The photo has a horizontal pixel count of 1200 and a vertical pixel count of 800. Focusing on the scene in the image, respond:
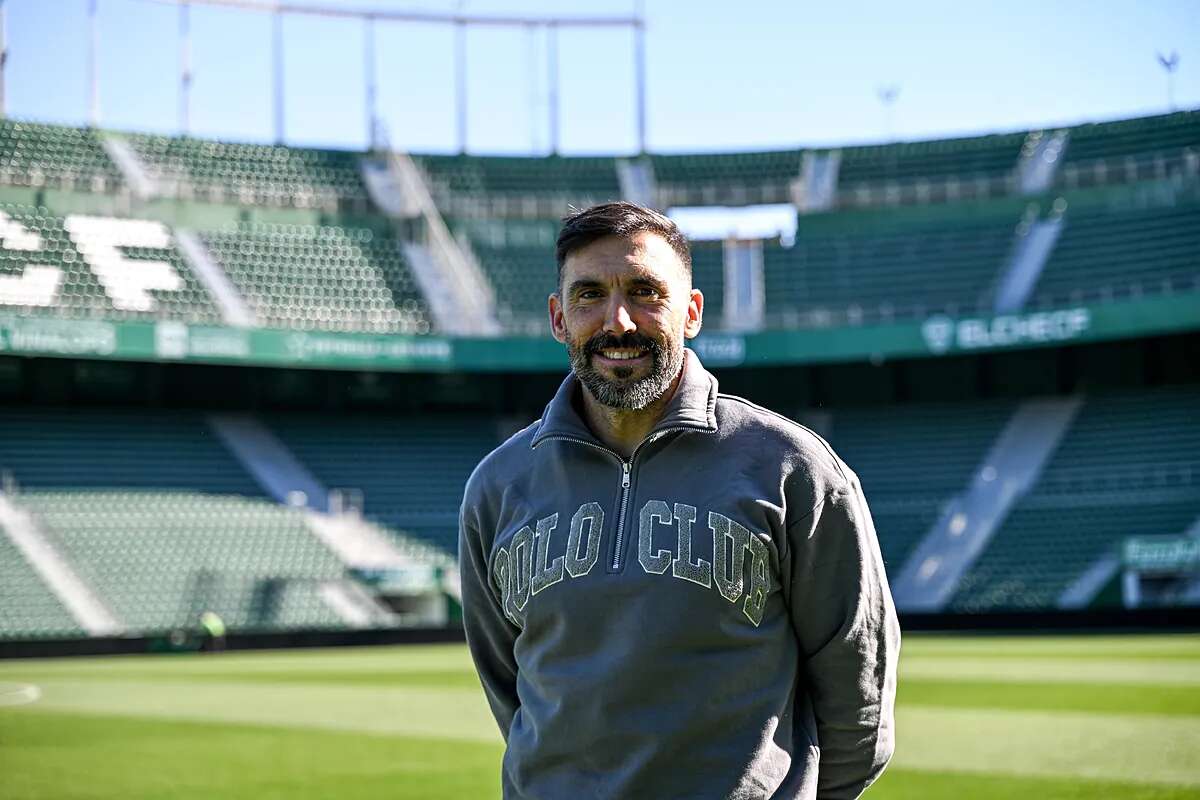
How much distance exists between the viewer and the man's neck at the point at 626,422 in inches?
121

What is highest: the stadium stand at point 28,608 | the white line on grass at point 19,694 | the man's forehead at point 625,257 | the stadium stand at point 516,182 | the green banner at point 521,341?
the stadium stand at point 516,182

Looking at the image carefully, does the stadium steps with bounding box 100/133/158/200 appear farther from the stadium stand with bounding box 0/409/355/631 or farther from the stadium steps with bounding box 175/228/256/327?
the stadium stand with bounding box 0/409/355/631

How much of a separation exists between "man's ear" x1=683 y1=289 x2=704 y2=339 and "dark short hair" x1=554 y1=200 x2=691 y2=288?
0.52 ft

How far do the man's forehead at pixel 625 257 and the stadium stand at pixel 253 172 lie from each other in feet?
124

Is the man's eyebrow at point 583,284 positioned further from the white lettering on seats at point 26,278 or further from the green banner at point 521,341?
the white lettering on seats at point 26,278

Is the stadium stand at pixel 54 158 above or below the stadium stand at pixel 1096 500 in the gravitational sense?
above

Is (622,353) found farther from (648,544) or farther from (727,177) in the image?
(727,177)

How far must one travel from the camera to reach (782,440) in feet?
9.81

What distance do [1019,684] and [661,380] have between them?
14.3 m

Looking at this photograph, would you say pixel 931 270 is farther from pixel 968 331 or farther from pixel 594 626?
pixel 594 626

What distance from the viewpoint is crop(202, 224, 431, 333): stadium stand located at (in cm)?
3756

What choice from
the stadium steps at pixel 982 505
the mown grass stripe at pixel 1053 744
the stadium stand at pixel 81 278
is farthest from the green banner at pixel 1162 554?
the stadium stand at pixel 81 278

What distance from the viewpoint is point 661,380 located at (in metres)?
3.01

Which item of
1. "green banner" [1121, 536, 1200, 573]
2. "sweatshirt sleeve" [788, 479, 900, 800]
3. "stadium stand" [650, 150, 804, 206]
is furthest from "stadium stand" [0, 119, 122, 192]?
"sweatshirt sleeve" [788, 479, 900, 800]
